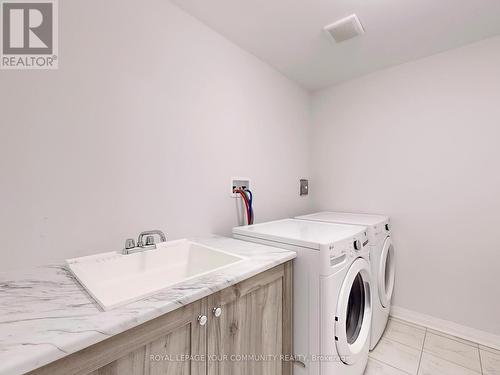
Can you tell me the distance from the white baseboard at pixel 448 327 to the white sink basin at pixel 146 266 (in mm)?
1895

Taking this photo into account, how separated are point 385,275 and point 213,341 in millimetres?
1722

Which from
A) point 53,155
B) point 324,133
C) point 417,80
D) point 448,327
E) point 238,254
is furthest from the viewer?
point 324,133

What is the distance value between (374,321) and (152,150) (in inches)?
73.0

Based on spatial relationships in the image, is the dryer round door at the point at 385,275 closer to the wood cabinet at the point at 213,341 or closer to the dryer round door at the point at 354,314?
the dryer round door at the point at 354,314

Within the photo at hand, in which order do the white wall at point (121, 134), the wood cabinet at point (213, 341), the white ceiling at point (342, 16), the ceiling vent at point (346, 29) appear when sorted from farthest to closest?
the ceiling vent at point (346, 29), the white ceiling at point (342, 16), the white wall at point (121, 134), the wood cabinet at point (213, 341)

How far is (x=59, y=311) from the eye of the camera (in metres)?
0.61

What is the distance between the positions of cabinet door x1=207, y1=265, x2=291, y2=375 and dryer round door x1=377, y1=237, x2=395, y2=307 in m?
0.90

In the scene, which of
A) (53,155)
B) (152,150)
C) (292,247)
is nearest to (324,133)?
(292,247)

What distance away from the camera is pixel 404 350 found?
1606 millimetres

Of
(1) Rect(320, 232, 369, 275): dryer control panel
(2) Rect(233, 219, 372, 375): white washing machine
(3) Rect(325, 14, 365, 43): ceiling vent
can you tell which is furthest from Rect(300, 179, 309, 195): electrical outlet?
(3) Rect(325, 14, 365, 43): ceiling vent

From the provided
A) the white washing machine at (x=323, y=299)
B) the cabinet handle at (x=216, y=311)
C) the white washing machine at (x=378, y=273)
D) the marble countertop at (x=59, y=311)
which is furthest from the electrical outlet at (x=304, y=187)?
the cabinet handle at (x=216, y=311)

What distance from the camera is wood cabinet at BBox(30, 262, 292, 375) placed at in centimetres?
57

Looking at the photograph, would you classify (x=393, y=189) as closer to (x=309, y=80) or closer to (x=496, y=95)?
(x=496, y=95)

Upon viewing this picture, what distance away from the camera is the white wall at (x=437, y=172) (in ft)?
5.43
